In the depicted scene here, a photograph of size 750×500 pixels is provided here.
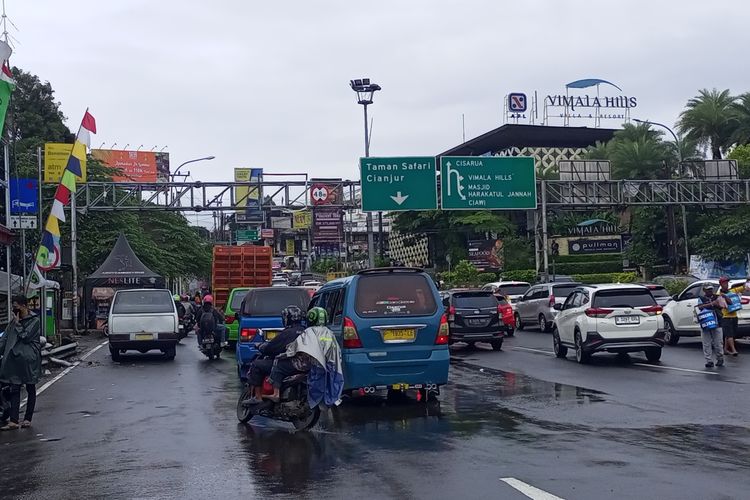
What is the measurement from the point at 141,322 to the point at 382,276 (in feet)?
38.5

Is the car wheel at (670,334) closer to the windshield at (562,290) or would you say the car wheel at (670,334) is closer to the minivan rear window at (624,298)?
the minivan rear window at (624,298)

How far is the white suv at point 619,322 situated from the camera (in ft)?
60.2

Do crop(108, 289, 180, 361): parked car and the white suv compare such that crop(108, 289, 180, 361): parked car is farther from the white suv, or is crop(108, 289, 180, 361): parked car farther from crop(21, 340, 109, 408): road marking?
the white suv

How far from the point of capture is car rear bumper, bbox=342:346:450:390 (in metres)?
12.3

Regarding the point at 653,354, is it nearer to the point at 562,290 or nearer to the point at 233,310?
the point at 233,310

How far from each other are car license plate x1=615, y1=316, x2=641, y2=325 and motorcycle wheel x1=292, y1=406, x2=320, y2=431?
31.3ft

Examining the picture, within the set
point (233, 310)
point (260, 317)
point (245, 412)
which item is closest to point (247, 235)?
point (233, 310)

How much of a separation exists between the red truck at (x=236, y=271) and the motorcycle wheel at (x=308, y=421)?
22.4 m

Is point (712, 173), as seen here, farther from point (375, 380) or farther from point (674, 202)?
Result: point (375, 380)

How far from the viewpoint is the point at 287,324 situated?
36.7ft

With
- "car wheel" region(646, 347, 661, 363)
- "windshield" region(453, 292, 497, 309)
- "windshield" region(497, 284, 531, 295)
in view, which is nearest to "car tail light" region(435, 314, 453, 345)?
"car wheel" region(646, 347, 661, 363)

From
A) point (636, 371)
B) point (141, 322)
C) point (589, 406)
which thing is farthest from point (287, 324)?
point (141, 322)

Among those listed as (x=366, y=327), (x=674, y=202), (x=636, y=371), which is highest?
(x=674, y=202)

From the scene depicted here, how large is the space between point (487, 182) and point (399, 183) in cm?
389
